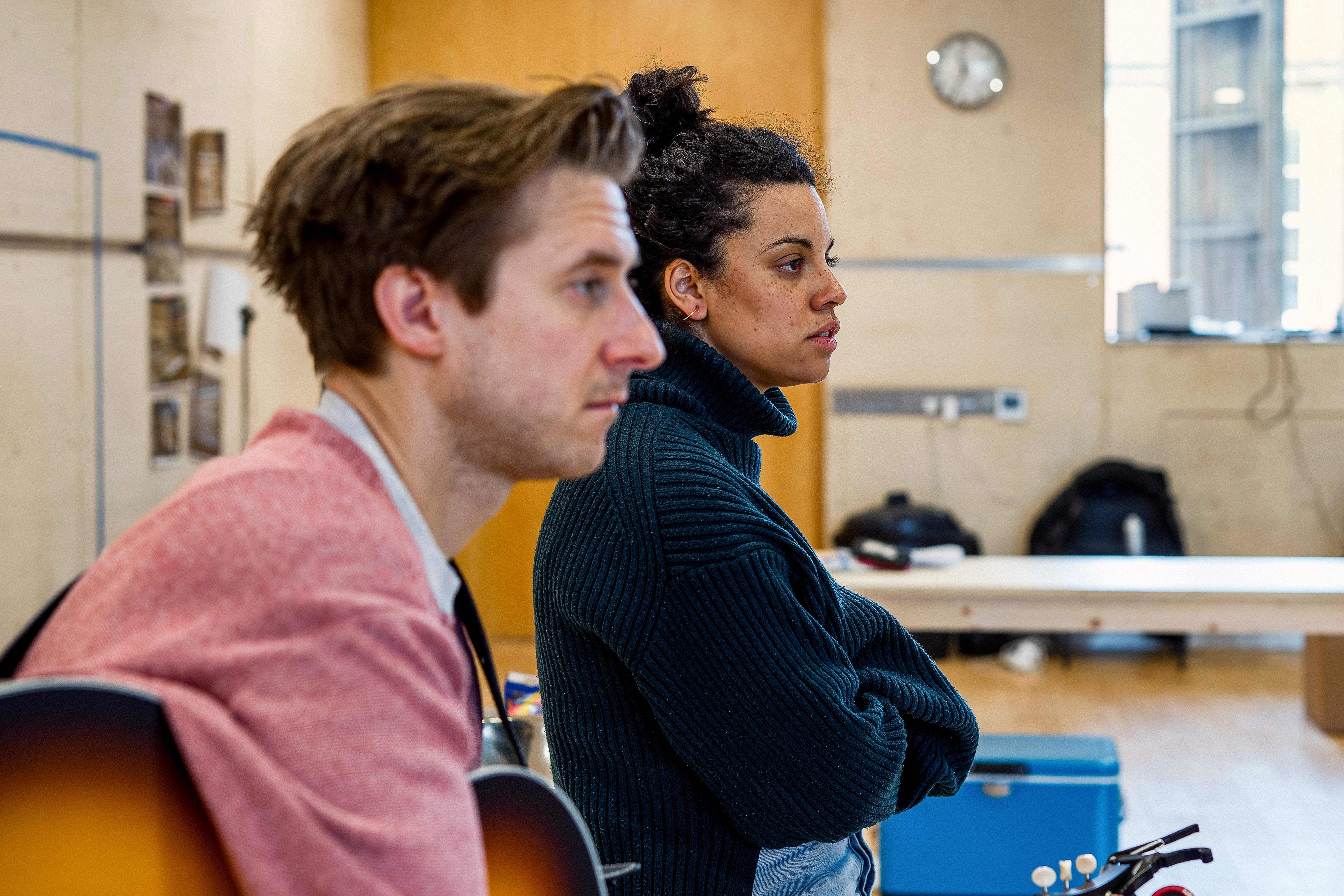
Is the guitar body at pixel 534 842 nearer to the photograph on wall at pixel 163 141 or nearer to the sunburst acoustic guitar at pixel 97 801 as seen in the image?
the sunburst acoustic guitar at pixel 97 801

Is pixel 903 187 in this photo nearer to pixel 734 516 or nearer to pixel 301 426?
pixel 734 516

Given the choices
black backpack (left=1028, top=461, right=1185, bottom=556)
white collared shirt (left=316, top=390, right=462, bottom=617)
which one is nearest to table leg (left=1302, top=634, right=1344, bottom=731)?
black backpack (left=1028, top=461, right=1185, bottom=556)

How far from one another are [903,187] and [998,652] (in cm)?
199

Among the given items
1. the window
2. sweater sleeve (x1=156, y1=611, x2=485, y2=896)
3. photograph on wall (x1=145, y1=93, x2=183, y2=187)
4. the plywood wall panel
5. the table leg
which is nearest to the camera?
sweater sleeve (x1=156, y1=611, x2=485, y2=896)

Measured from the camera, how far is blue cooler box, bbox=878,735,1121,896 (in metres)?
2.46

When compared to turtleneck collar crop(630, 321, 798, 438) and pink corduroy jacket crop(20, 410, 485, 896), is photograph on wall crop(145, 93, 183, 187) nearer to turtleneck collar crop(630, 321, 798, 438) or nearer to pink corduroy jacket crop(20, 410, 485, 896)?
turtleneck collar crop(630, 321, 798, 438)

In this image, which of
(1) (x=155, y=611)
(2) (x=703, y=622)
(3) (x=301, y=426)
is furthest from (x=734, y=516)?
(1) (x=155, y=611)

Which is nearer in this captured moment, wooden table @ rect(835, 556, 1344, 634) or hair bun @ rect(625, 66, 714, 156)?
hair bun @ rect(625, 66, 714, 156)

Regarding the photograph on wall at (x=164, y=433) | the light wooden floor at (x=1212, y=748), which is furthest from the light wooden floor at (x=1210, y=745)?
the photograph on wall at (x=164, y=433)

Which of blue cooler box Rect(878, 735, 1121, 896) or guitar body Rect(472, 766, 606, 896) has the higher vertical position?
guitar body Rect(472, 766, 606, 896)

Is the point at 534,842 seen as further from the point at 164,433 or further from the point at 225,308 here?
the point at 225,308

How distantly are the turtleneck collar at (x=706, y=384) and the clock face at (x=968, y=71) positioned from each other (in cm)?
397

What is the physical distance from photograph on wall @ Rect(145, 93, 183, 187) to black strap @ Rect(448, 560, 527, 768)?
8.96 ft

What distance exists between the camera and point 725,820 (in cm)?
112
